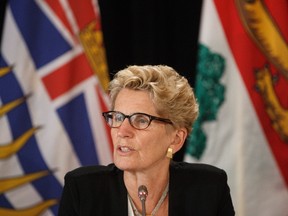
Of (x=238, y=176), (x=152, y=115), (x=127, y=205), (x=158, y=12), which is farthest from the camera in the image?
(x=158, y=12)

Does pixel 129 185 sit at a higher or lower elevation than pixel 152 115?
lower

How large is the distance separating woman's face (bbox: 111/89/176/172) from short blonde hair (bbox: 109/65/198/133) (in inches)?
1.0

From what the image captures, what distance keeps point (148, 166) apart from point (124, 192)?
0.17 meters

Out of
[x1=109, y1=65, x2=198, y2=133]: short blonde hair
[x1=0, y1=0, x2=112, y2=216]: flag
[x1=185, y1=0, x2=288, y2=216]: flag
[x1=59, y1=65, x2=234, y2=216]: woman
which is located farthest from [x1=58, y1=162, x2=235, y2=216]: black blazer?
[x1=0, y1=0, x2=112, y2=216]: flag

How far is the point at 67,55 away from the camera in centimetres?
295

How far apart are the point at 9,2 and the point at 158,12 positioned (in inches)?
36.7

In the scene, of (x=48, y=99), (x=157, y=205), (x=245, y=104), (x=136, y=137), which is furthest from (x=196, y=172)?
(x=48, y=99)

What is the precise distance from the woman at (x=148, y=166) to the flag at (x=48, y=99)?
101cm

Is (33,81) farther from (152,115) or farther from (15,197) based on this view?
(152,115)

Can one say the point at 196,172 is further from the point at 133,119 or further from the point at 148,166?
the point at 133,119

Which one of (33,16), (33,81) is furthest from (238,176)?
(33,16)

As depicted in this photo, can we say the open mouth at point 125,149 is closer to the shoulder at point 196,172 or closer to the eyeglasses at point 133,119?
the eyeglasses at point 133,119

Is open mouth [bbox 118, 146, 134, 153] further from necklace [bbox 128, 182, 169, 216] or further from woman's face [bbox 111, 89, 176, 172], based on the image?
necklace [bbox 128, 182, 169, 216]

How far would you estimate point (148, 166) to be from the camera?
70.7 inches
